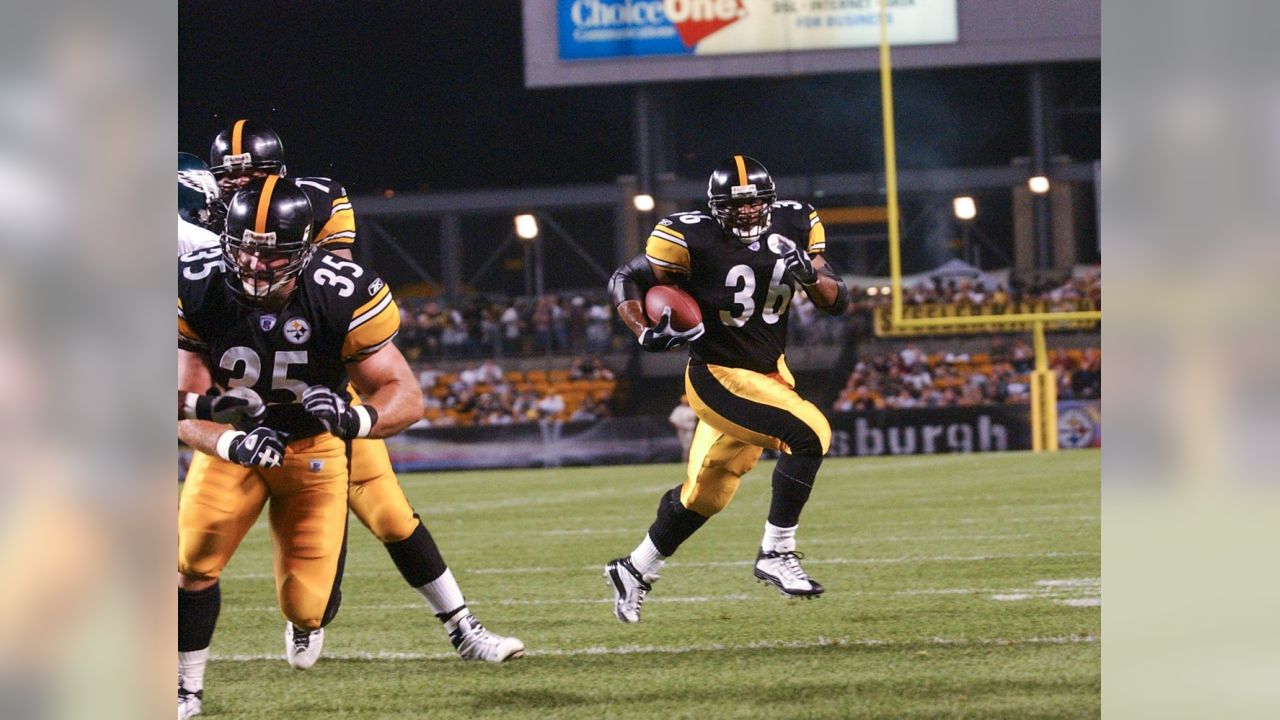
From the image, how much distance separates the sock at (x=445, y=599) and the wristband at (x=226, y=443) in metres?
0.82

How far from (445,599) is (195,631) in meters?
0.70

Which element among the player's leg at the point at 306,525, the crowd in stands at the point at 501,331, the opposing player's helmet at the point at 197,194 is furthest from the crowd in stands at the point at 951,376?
the player's leg at the point at 306,525

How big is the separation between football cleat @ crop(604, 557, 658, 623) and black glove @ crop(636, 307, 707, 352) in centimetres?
64

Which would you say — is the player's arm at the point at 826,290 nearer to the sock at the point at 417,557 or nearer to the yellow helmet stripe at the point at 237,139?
the sock at the point at 417,557

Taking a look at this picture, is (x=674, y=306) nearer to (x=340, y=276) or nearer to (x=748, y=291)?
(x=748, y=291)

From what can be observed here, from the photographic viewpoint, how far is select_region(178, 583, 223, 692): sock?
2.98 m

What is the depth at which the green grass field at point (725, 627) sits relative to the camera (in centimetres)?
311

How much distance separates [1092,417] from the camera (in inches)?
522

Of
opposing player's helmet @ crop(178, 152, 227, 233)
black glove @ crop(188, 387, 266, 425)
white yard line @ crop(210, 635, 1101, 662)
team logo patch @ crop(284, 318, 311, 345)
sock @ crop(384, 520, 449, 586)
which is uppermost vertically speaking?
opposing player's helmet @ crop(178, 152, 227, 233)

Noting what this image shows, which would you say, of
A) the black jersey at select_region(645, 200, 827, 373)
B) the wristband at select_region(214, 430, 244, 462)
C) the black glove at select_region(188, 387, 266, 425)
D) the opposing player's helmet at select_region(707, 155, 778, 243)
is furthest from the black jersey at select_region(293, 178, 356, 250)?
the black glove at select_region(188, 387, 266, 425)

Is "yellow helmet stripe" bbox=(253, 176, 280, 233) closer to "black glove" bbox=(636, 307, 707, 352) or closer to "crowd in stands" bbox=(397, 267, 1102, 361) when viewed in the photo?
"black glove" bbox=(636, 307, 707, 352)
